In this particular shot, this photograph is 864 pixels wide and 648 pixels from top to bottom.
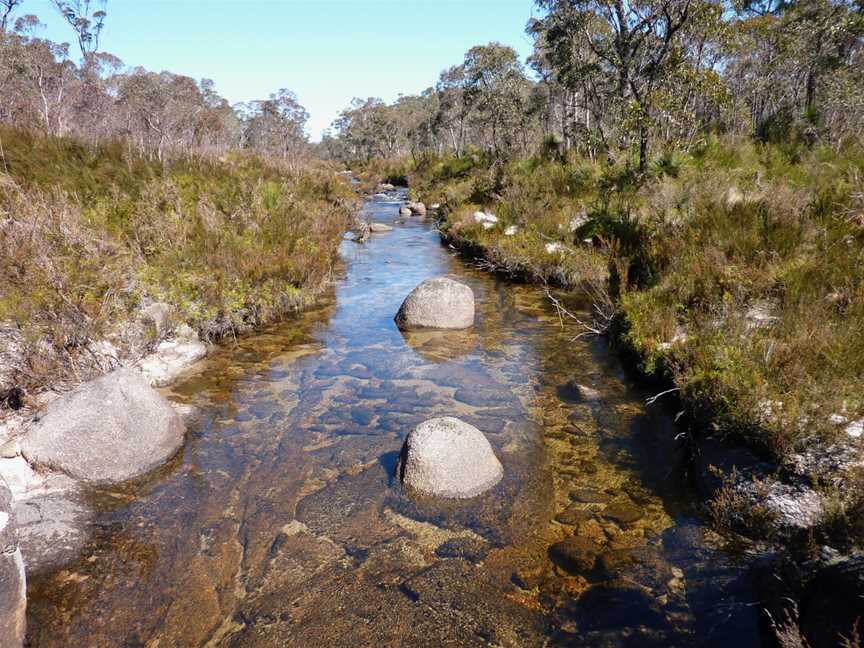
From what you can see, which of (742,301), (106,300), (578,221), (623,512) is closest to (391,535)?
(623,512)

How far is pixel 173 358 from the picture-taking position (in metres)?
7.17

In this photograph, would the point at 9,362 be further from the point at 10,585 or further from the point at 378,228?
the point at 378,228

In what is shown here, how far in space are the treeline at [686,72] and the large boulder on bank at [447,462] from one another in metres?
9.05

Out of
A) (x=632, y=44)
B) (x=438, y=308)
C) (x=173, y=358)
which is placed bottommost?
(x=173, y=358)

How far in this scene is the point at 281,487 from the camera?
4898 millimetres

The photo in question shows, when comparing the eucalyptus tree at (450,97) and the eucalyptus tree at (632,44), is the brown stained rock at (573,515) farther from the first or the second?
the eucalyptus tree at (450,97)

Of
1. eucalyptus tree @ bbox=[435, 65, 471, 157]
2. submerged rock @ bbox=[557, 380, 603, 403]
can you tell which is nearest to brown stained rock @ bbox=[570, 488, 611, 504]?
submerged rock @ bbox=[557, 380, 603, 403]

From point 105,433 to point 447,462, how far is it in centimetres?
319

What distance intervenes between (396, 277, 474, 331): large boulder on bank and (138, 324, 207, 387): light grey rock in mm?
3320

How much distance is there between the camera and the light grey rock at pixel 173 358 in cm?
668

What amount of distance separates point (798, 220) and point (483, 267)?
23.1 feet

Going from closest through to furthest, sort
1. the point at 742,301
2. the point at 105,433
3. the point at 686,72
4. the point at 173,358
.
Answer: the point at 105,433 < the point at 742,301 < the point at 173,358 < the point at 686,72

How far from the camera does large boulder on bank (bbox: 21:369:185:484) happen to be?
4.70 meters

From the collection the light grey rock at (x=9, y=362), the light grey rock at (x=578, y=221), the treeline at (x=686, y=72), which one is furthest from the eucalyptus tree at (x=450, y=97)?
the light grey rock at (x=9, y=362)
